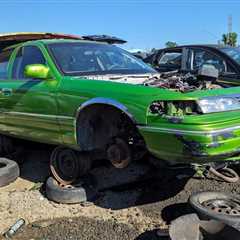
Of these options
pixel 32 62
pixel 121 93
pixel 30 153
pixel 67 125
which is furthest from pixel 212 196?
pixel 30 153

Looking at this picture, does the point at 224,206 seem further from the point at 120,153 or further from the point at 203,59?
the point at 203,59

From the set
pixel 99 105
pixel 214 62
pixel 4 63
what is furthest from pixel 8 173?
pixel 214 62

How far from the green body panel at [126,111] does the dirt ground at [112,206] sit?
65cm

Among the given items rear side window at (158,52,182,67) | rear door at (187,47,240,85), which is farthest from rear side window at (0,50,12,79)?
rear side window at (158,52,182,67)

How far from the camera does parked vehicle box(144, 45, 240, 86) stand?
27.0 ft

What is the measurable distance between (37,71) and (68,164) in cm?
118

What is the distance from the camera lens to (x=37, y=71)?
5066 millimetres

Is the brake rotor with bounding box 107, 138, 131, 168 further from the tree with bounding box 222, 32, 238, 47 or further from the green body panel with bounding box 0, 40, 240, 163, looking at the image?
the tree with bounding box 222, 32, 238, 47

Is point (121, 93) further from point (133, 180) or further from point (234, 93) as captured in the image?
point (133, 180)

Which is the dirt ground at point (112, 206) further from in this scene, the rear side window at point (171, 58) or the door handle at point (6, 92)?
the rear side window at point (171, 58)

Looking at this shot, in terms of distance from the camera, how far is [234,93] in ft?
14.5

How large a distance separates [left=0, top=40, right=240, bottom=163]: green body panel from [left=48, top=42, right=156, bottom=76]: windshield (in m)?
0.16

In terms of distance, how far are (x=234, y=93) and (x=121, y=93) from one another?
108 cm

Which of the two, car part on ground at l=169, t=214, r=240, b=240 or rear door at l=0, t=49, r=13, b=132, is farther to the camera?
rear door at l=0, t=49, r=13, b=132
